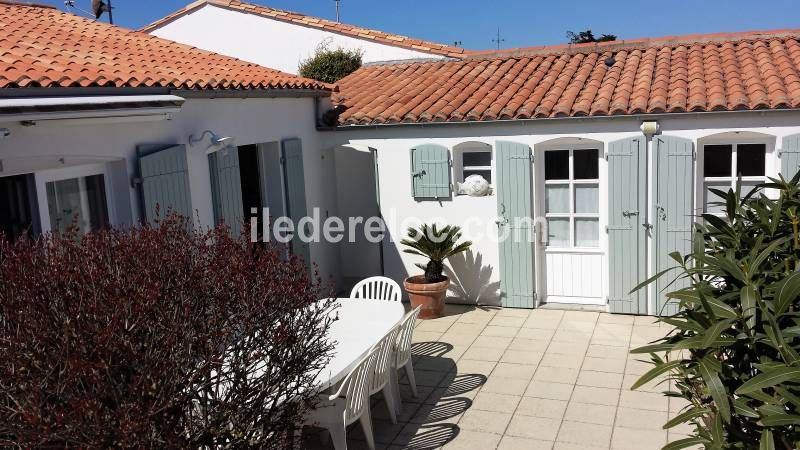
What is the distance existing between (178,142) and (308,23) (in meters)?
11.0

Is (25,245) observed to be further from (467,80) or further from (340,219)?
(467,80)

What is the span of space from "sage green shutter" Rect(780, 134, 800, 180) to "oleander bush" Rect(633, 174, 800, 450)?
526 centimetres

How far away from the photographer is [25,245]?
4211 millimetres

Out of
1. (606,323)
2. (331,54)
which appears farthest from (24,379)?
(331,54)

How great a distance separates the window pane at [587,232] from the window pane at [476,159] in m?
1.68

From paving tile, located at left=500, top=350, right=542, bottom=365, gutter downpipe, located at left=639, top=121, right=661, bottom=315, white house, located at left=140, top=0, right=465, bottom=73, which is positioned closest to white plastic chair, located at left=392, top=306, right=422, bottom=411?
paving tile, located at left=500, top=350, right=542, bottom=365

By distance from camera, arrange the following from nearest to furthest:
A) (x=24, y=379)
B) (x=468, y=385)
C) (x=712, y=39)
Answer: (x=24, y=379) < (x=468, y=385) < (x=712, y=39)

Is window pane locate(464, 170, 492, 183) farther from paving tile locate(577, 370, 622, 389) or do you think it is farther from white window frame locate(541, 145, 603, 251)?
paving tile locate(577, 370, 622, 389)

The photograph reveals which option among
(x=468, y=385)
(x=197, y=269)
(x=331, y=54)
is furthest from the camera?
(x=331, y=54)

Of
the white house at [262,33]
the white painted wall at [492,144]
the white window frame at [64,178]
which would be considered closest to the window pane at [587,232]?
the white painted wall at [492,144]

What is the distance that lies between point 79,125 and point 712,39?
10.4 metres

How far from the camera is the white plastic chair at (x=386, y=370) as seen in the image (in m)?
6.49

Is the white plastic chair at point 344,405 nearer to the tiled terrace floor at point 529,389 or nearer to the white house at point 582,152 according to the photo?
the tiled terrace floor at point 529,389

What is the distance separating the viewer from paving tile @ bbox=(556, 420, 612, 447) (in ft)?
21.7
